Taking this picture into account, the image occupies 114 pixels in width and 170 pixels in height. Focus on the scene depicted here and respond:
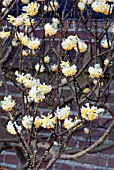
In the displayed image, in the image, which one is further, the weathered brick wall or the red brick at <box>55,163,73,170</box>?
the red brick at <box>55,163,73,170</box>

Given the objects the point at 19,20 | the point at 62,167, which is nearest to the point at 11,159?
the point at 62,167

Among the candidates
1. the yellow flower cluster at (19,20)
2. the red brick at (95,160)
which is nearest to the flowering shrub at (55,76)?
the yellow flower cluster at (19,20)

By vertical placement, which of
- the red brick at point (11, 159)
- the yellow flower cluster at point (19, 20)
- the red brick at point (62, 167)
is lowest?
the red brick at point (62, 167)

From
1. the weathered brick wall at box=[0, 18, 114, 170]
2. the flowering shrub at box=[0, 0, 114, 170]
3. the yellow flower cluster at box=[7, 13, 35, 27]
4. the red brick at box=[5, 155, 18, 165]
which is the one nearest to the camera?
the flowering shrub at box=[0, 0, 114, 170]

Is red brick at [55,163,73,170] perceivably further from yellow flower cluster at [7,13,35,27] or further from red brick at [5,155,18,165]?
yellow flower cluster at [7,13,35,27]

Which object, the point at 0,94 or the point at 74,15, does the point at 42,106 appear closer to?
the point at 0,94

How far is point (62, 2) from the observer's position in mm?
1957

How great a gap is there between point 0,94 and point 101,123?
585 mm

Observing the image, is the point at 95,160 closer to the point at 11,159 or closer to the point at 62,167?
the point at 62,167

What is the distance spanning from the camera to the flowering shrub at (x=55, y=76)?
120 centimetres

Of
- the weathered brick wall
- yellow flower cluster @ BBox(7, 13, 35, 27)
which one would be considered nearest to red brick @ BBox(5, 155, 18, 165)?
the weathered brick wall

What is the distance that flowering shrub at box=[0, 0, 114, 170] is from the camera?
3.95 feet

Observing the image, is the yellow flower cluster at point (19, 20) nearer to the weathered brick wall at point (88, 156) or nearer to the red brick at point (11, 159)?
the weathered brick wall at point (88, 156)

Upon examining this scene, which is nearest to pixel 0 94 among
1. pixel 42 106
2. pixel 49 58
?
pixel 42 106
